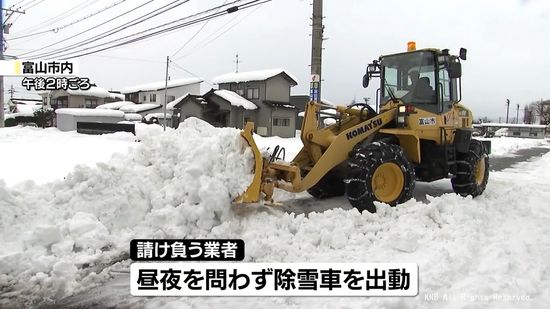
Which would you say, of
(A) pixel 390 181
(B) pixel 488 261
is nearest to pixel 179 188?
(A) pixel 390 181

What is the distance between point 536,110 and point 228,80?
7503 centimetres

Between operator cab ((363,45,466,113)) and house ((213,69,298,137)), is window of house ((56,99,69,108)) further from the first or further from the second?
operator cab ((363,45,466,113))

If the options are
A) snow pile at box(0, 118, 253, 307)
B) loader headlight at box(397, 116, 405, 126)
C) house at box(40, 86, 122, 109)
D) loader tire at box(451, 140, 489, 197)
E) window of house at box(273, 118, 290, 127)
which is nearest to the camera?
snow pile at box(0, 118, 253, 307)

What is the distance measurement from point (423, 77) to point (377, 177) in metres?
2.24

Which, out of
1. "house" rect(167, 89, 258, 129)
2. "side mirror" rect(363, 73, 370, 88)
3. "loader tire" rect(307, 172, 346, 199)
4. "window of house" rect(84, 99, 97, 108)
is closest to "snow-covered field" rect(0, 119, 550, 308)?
"loader tire" rect(307, 172, 346, 199)

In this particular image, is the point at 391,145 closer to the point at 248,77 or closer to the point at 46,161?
the point at 46,161

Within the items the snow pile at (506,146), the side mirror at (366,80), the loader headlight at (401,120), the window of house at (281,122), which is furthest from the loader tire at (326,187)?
the window of house at (281,122)

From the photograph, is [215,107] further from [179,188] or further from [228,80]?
[179,188]

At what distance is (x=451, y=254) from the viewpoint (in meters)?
4.27

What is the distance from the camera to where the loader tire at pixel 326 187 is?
23.9 ft

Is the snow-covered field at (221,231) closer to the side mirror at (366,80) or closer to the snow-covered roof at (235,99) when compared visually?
the side mirror at (366,80)
